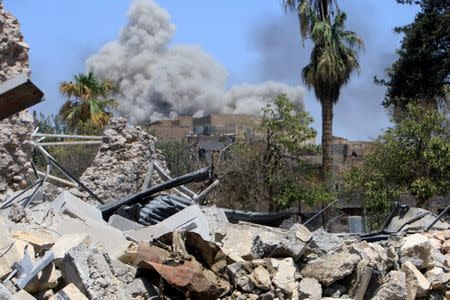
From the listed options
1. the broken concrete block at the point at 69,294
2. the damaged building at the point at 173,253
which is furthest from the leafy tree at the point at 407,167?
the broken concrete block at the point at 69,294

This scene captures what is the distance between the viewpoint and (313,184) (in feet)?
82.8

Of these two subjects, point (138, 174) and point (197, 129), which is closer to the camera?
point (138, 174)

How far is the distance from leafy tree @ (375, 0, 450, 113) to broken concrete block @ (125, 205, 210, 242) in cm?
2341

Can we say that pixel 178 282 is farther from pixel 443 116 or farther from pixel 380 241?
pixel 443 116

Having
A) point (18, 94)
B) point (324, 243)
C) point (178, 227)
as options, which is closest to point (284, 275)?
point (324, 243)

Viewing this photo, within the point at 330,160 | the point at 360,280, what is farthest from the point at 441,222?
the point at 330,160

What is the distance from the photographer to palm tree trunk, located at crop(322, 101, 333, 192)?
26.9 metres

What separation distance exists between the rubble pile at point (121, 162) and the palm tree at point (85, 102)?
1853 cm

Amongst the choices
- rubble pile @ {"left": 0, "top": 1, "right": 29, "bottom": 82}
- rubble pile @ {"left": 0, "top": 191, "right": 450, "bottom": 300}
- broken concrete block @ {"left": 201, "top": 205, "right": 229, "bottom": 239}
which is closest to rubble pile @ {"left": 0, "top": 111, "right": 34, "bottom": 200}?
rubble pile @ {"left": 0, "top": 1, "right": 29, "bottom": 82}

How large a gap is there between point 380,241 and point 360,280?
6.54 ft

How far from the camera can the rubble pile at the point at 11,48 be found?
11.2 metres

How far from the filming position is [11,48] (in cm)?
1140

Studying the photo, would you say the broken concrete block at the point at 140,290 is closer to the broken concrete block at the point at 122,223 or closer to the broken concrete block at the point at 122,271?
the broken concrete block at the point at 122,271

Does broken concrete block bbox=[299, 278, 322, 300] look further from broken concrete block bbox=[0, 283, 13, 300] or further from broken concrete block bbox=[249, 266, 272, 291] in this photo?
broken concrete block bbox=[0, 283, 13, 300]
